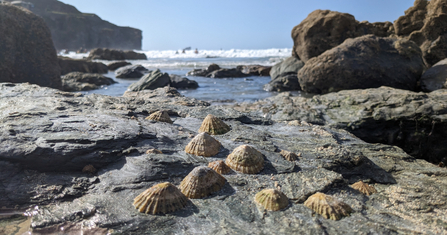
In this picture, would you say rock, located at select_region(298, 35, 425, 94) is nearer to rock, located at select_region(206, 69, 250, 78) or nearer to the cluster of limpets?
the cluster of limpets

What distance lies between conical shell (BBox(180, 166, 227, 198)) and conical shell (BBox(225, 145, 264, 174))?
1.19ft

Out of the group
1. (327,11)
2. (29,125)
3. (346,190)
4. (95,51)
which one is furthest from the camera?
(95,51)

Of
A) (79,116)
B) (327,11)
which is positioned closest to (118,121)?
(79,116)

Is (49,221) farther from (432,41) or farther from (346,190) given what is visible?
(432,41)

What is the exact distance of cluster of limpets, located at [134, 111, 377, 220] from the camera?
2473mm

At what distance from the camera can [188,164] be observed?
3201mm

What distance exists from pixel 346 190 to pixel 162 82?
1195 centimetres

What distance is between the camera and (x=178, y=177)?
9.98 feet

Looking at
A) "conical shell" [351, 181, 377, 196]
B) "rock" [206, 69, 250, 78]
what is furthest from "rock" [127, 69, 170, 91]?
"conical shell" [351, 181, 377, 196]

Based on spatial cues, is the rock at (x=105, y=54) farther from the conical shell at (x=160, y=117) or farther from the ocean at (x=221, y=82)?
the conical shell at (x=160, y=117)

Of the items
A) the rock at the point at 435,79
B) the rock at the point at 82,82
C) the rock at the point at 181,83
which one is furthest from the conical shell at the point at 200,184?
the rock at the point at 82,82

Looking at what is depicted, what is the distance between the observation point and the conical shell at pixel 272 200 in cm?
251

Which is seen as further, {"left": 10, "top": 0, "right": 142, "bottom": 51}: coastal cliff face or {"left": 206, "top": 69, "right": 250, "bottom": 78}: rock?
{"left": 10, "top": 0, "right": 142, "bottom": 51}: coastal cliff face

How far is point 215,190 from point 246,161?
0.52 metres
